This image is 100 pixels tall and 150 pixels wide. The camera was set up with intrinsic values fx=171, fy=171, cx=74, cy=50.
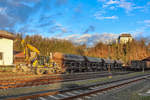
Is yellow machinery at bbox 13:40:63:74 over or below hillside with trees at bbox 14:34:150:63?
below

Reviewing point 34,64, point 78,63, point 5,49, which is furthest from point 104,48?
point 34,64

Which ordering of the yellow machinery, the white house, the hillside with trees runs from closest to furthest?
the yellow machinery → the white house → the hillside with trees

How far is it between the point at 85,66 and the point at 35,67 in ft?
44.1

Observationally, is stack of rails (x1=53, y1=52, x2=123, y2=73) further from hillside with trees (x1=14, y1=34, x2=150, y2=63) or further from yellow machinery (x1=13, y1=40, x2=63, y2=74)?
hillside with trees (x1=14, y1=34, x2=150, y2=63)

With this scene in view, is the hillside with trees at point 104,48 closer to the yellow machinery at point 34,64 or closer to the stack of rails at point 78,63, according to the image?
the stack of rails at point 78,63

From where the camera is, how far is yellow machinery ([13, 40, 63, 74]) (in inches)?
998

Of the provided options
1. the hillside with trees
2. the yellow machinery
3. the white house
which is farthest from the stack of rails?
the hillside with trees

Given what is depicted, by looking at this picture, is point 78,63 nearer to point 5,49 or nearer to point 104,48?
point 5,49

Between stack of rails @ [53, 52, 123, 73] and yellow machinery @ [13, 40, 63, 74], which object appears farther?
stack of rails @ [53, 52, 123, 73]

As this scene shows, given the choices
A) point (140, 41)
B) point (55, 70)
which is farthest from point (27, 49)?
point (140, 41)

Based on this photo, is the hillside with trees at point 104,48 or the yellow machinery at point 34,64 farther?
the hillside with trees at point 104,48

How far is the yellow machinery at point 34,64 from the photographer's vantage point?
2534 centimetres

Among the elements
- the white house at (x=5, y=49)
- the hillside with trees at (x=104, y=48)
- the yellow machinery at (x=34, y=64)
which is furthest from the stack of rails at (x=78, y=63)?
the hillside with trees at (x=104, y=48)

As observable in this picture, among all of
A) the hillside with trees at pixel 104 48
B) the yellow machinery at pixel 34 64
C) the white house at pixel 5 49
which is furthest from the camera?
the hillside with trees at pixel 104 48
